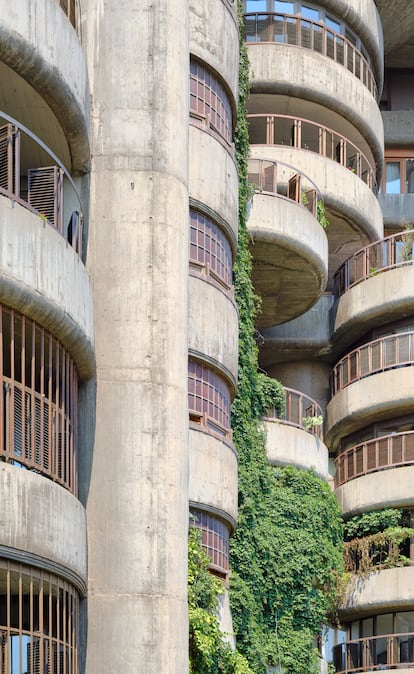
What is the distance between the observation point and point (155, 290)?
30.2 meters

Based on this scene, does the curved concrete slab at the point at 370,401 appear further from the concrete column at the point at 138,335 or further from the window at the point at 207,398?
the concrete column at the point at 138,335

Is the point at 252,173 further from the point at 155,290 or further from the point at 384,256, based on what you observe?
the point at 155,290

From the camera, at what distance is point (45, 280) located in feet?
86.7

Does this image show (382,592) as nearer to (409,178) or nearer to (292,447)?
(292,447)

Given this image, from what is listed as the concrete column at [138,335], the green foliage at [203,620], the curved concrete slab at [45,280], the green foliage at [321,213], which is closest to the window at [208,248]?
the concrete column at [138,335]

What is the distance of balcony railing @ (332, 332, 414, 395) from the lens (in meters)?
50.6

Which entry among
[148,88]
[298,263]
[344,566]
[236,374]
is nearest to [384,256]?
[298,263]

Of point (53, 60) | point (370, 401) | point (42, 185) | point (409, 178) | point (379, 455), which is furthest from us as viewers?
point (409, 178)

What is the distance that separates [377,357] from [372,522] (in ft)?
16.0

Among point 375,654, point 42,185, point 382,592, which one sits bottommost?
point 375,654

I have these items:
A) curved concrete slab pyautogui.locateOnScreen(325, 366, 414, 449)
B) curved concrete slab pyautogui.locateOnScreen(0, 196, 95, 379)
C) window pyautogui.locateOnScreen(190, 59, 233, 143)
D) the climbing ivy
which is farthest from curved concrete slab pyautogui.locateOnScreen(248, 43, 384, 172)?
curved concrete slab pyautogui.locateOnScreen(0, 196, 95, 379)

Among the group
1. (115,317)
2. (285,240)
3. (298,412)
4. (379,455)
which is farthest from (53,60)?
(379,455)

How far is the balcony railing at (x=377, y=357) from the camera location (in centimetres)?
Answer: 5059

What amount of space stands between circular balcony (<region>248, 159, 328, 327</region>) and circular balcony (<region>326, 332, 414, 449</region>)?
8.69 ft
